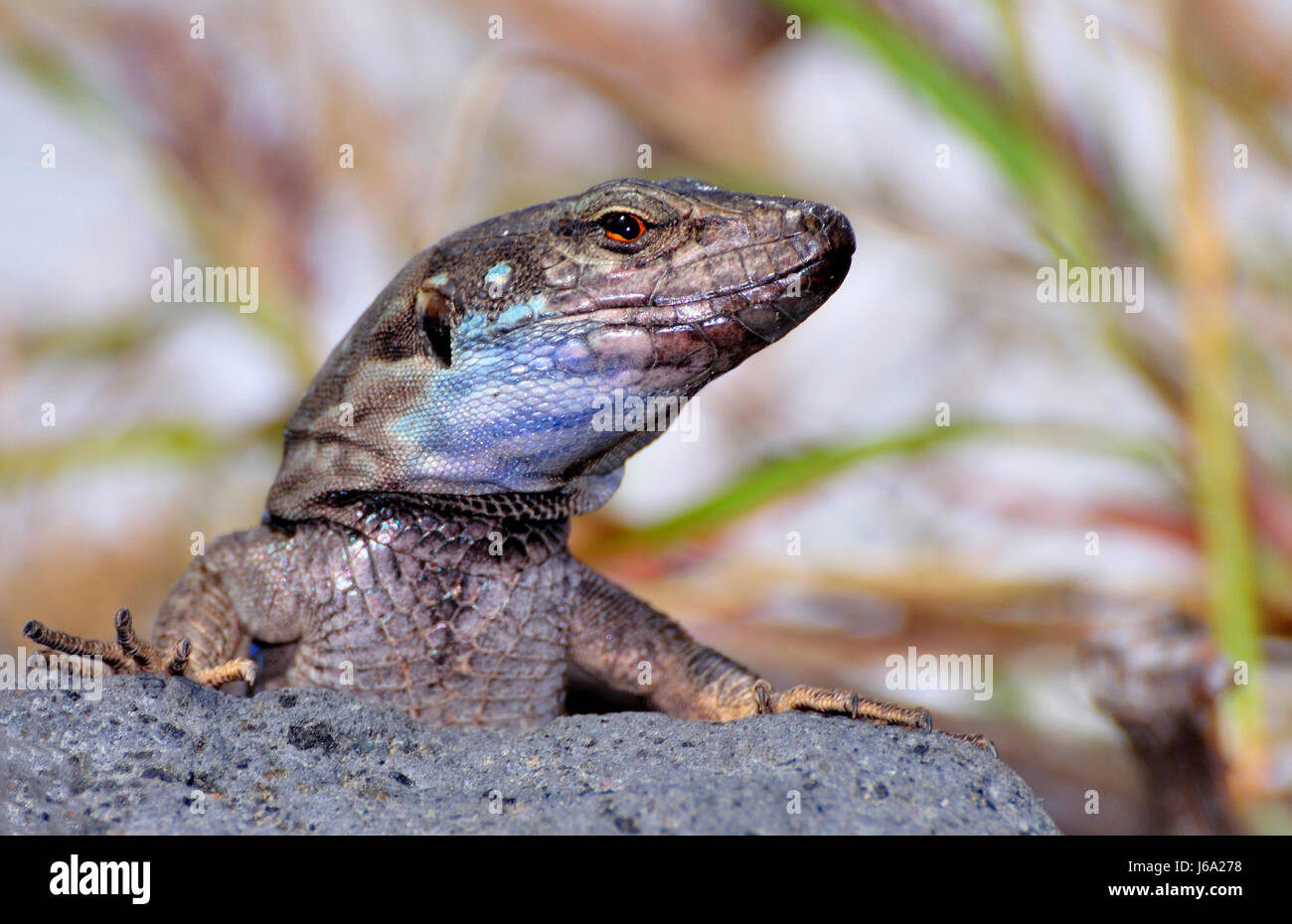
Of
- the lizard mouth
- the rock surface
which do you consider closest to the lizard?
the lizard mouth

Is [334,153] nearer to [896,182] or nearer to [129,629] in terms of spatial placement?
[896,182]

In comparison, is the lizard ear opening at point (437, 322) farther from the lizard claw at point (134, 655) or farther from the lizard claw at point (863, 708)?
the lizard claw at point (863, 708)

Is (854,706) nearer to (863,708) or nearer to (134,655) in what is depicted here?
(863,708)

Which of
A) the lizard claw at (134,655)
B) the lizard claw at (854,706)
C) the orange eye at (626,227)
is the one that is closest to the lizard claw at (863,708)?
the lizard claw at (854,706)

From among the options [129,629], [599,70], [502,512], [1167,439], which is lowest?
[129,629]

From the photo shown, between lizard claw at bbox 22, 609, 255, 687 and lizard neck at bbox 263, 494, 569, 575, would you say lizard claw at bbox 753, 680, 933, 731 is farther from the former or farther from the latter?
lizard claw at bbox 22, 609, 255, 687

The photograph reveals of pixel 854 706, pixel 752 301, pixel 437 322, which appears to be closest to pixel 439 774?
pixel 854 706

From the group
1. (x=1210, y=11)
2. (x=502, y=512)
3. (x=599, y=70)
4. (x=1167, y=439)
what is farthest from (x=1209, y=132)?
(x=502, y=512)
